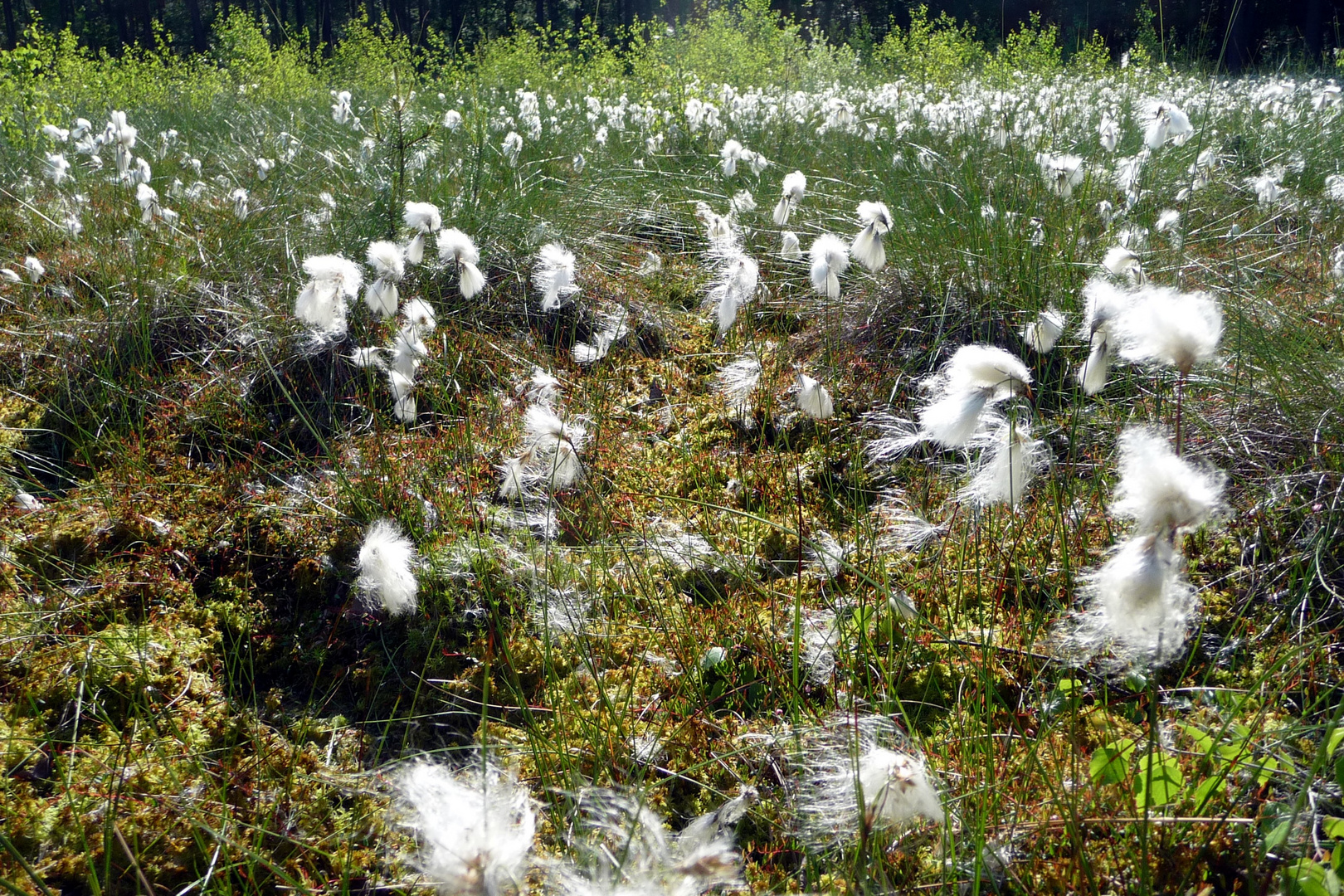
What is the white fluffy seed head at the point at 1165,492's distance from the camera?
2.98 feet

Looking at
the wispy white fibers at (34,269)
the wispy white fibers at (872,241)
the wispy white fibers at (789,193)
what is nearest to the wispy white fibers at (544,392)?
the wispy white fibers at (872,241)

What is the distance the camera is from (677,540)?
2.25 metres

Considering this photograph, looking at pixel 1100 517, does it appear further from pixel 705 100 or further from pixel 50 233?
pixel 705 100

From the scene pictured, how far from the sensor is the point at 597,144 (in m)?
6.31

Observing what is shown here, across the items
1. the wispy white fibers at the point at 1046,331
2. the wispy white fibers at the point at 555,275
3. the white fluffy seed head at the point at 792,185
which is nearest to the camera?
the wispy white fibers at the point at 1046,331

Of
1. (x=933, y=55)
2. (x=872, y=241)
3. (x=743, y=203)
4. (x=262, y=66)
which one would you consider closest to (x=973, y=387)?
(x=872, y=241)

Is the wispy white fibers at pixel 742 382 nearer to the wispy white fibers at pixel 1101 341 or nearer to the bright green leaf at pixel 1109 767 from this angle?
the wispy white fibers at pixel 1101 341

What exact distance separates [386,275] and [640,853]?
1905mm

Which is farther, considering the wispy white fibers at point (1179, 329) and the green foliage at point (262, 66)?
the green foliage at point (262, 66)

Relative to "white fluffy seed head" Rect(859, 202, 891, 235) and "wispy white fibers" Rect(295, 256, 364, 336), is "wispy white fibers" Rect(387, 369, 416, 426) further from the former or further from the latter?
"white fluffy seed head" Rect(859, 202, 891, 235)

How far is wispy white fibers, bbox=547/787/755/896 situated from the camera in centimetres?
100

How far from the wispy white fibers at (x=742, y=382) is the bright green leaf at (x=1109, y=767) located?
5.15ft

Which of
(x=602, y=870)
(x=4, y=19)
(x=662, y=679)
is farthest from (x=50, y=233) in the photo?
(x=4, y=19)

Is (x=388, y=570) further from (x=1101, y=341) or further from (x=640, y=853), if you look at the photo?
(x=1101, y=341)
